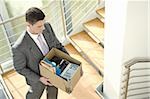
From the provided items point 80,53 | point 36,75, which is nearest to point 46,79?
point 36,75

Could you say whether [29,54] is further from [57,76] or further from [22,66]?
[57,76]

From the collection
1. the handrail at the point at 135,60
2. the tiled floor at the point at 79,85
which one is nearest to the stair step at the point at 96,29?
the tiled floor at the point at 79,85

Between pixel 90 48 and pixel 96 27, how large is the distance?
0.35 meters

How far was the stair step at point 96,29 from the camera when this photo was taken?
3993 millimetres

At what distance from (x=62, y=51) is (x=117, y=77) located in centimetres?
69

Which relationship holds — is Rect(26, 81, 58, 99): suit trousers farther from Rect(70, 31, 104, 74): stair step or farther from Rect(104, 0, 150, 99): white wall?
Rect(70, 31, 104, 74): stair step

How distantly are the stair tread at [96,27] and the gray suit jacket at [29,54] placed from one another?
127 centimetres

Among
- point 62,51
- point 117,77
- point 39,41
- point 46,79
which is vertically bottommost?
point 117,77

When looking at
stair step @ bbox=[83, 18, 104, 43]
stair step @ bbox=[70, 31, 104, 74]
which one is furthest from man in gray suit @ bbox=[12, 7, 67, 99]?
stair step @ bbox=[83, 18, 104, 43]

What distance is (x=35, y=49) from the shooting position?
266 centimetres

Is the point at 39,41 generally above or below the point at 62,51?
above

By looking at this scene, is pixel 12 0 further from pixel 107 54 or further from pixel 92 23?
pixel 107 54

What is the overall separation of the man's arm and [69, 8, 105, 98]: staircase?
1.29 m

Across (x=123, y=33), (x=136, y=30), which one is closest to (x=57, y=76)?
(x=123, y=33)
